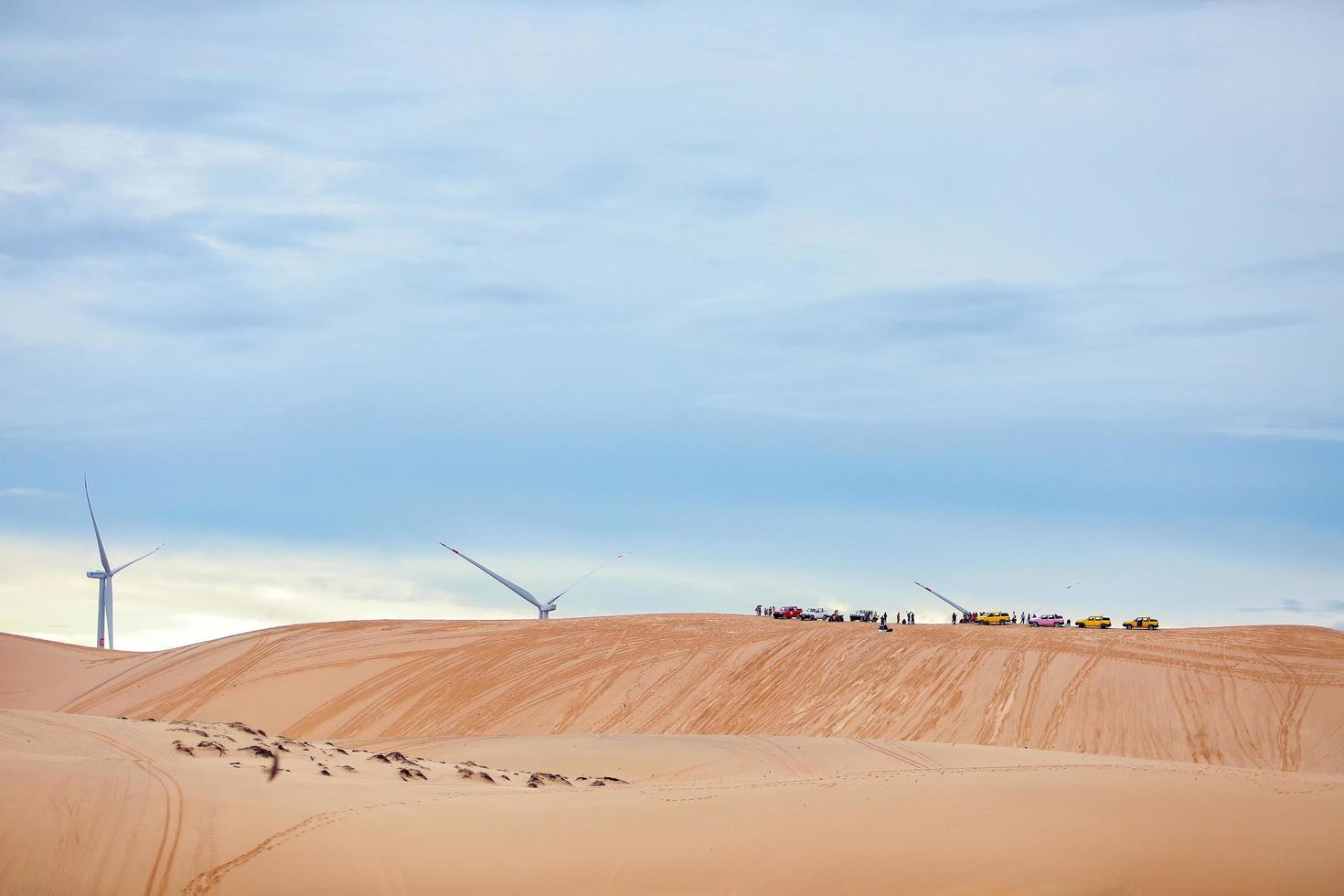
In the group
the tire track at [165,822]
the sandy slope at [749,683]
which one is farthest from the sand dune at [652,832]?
the sandy slope at [749,683]

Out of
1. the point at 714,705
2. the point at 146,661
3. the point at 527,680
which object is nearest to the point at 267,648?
the point at 146,661

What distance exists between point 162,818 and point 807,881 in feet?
36.1

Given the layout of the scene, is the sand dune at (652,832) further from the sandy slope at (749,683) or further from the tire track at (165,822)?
the sandy slope at (749,683)

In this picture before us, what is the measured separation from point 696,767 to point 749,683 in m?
16.1

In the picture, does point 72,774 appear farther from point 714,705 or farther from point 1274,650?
point 1274,650

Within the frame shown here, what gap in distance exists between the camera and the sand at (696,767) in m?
21.0

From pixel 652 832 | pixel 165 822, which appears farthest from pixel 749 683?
pixel 165 822

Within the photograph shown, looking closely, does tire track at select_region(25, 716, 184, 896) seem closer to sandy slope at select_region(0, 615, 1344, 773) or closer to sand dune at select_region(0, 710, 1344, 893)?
sand dune at select_region(0, 710, 1344, 893)

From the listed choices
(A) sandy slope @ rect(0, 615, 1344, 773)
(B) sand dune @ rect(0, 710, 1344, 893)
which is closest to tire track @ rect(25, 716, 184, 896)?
(B) sand dune @ rect(0, 710, 1344, 893)

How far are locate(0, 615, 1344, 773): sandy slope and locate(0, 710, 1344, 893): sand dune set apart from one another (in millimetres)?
20219

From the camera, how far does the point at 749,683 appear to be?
2101 inches

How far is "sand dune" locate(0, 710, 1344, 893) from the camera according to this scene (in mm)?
20672

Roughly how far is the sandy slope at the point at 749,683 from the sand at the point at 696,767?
164 mm

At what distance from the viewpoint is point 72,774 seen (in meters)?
23.9
